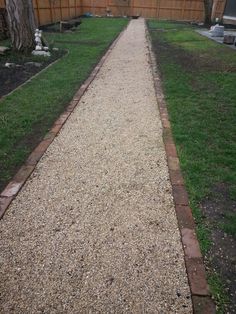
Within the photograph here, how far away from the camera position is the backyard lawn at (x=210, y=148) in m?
2.38

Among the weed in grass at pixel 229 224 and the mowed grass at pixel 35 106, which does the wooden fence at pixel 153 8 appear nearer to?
the mowed grass at pixel 35 106

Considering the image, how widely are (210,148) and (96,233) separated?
226 cm

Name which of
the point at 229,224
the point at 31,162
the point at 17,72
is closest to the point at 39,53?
the point at 17,72

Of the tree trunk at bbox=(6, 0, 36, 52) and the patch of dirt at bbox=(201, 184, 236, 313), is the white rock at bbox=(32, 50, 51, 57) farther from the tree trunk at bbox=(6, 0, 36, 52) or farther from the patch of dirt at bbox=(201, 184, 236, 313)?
the patch of dirt at bbox=(201, 184, 236, 313)

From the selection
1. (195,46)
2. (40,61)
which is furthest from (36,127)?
(195,46)

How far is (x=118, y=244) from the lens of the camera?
250 cm

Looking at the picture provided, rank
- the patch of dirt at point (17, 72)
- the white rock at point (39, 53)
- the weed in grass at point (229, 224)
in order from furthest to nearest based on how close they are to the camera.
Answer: the white rock at point (39, 53) < the patch of dirt at point (17, 72) < the weed in grass at point (229, 224)

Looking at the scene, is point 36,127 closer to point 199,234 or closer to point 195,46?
point 199,234

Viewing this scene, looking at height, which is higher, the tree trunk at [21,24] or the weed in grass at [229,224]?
the tree trunk at [21,24]

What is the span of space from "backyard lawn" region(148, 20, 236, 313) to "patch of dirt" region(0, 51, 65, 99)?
3.62 m

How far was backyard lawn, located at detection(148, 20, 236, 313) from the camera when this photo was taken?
2.38 m

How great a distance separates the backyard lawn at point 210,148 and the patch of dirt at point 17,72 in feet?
11.9

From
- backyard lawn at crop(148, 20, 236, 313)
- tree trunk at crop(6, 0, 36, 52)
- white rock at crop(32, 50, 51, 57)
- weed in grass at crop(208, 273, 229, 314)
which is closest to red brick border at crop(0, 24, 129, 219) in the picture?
backyard lawn at crop(148, 20, 236, 313)

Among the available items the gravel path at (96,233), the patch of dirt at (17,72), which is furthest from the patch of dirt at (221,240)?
the patch of dirt at (17,72)
